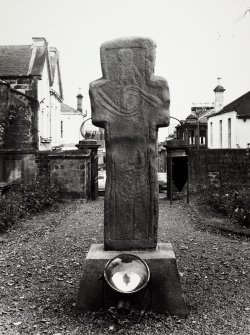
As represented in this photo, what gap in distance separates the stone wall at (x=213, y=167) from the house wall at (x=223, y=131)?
15703 millimetres

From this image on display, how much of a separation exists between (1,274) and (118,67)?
10.6 ft

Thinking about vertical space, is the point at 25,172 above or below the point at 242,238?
above

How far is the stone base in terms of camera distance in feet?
14.0

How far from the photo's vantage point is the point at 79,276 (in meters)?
5.66

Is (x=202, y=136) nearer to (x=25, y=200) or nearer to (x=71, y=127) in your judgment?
(x=71, y=127)

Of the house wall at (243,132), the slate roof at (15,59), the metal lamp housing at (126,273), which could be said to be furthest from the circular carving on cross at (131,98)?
the house wall at (243,132)

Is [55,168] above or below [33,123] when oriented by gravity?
below

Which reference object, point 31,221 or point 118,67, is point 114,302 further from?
point 31,221

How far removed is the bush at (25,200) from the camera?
9.35 meters

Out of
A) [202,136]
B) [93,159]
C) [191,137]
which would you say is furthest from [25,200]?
[202,136]

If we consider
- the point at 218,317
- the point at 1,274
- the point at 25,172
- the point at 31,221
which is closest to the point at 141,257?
the point at 218,317

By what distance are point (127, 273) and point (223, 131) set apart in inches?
1162

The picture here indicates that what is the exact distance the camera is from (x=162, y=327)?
3990 mm

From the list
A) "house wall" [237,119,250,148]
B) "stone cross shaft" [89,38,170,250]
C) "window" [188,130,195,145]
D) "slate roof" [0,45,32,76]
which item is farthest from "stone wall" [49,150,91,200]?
"window" [188,130,195,145]
